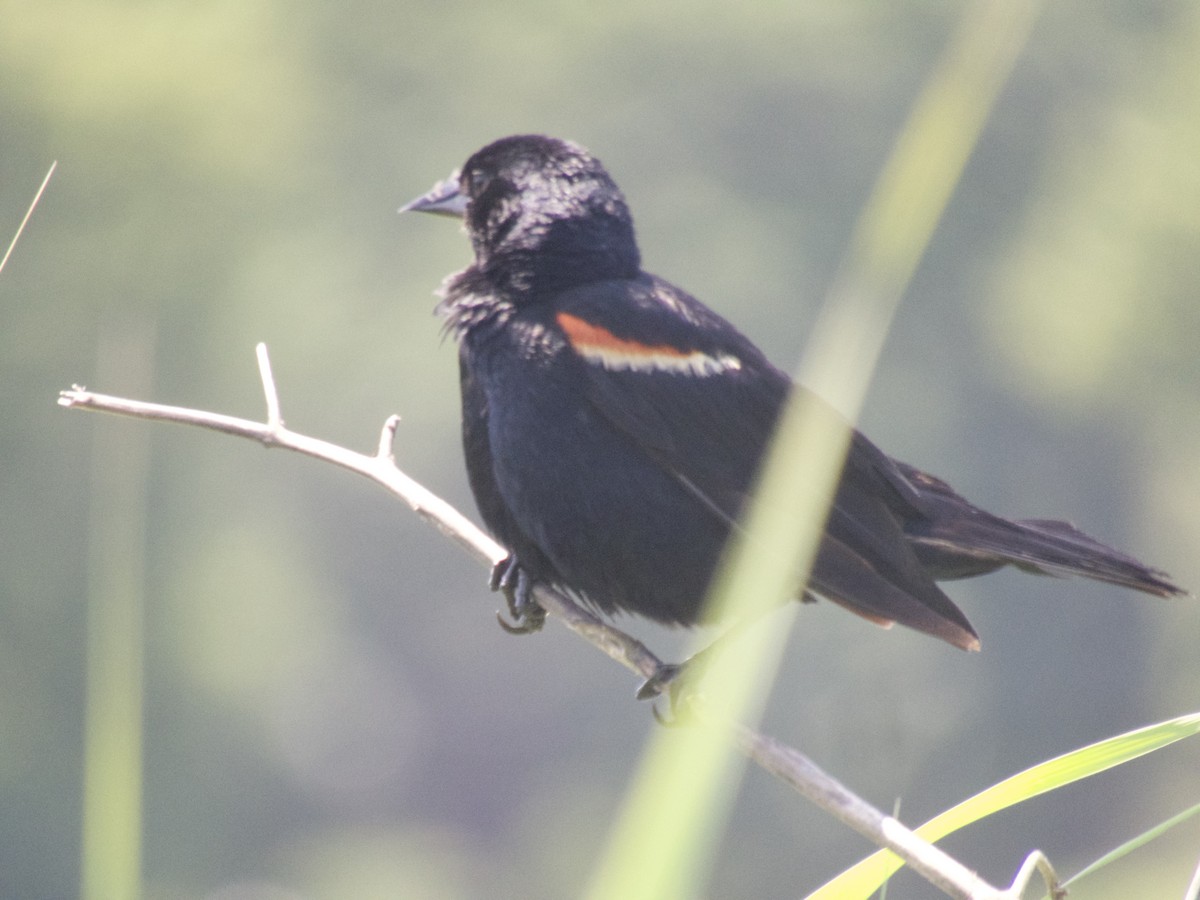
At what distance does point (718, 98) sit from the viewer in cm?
2661

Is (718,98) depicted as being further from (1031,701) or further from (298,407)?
(1031,701)

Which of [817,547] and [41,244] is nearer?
[817,547]

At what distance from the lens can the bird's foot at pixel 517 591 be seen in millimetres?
2719

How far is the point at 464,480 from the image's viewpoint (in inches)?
712

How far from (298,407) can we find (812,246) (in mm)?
8194

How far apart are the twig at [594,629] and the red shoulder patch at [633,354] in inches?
15.9

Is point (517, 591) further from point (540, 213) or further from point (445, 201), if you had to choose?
point (445, 201)

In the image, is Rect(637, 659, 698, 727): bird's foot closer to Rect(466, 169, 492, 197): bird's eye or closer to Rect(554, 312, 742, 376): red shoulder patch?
Rect(554, 312, 742, 376): red shoulder patch

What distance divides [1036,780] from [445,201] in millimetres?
2182

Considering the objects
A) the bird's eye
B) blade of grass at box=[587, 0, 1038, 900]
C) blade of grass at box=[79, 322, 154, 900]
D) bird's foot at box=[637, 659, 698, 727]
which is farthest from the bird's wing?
blade of grass at box=[79, 322, 154, 900]

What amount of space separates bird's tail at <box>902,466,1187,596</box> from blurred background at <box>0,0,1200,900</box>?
1428 centimetres

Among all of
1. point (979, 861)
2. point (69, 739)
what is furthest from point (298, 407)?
point (979, 861)

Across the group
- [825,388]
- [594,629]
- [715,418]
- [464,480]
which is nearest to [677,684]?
[594,629]

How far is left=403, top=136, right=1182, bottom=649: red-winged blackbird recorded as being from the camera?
8.45ft
